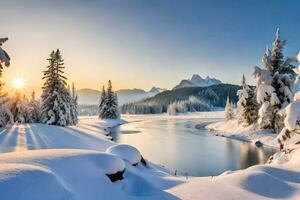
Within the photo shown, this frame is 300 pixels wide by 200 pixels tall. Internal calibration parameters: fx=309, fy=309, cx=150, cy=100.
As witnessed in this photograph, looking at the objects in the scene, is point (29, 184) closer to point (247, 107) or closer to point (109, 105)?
point (247, 107)

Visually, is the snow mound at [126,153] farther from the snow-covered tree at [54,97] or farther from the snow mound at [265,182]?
the snow-covered tree at [54,97]

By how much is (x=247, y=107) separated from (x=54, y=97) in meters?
30.7

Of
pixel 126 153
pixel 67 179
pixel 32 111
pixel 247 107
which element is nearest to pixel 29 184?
pixel 67 179

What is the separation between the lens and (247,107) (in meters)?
51.2

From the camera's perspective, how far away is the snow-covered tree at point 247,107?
164 feet

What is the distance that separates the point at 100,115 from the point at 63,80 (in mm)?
36754

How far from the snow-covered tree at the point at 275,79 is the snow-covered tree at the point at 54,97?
2719 centimetres

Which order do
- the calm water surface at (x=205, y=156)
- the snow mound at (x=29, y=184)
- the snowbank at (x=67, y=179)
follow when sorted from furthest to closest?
the calm water surface at (x=205, y=156)
the snowbank at (x=67, y=179)
the snow mound at (x=29, y=184)

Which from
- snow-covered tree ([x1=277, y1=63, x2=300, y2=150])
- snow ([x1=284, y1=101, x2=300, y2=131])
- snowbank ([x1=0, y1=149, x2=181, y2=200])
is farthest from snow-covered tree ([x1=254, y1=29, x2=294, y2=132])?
snowbank ([x1=0, y1=149, x2=181, y2=200])

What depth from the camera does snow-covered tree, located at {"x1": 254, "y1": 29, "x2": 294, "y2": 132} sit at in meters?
24.9

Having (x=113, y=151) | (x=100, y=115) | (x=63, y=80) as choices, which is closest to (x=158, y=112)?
(x=100, y=115)

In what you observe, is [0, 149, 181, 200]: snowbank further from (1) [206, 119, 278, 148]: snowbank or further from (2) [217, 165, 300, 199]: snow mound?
(1) [206, 119, 278, 148]: snowbank

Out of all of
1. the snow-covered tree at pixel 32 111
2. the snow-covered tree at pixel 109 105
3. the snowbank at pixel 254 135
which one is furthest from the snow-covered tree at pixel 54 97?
the snow-covered tree at pixel 109 105

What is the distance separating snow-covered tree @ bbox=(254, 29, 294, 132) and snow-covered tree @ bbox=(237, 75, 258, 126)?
17.4m
